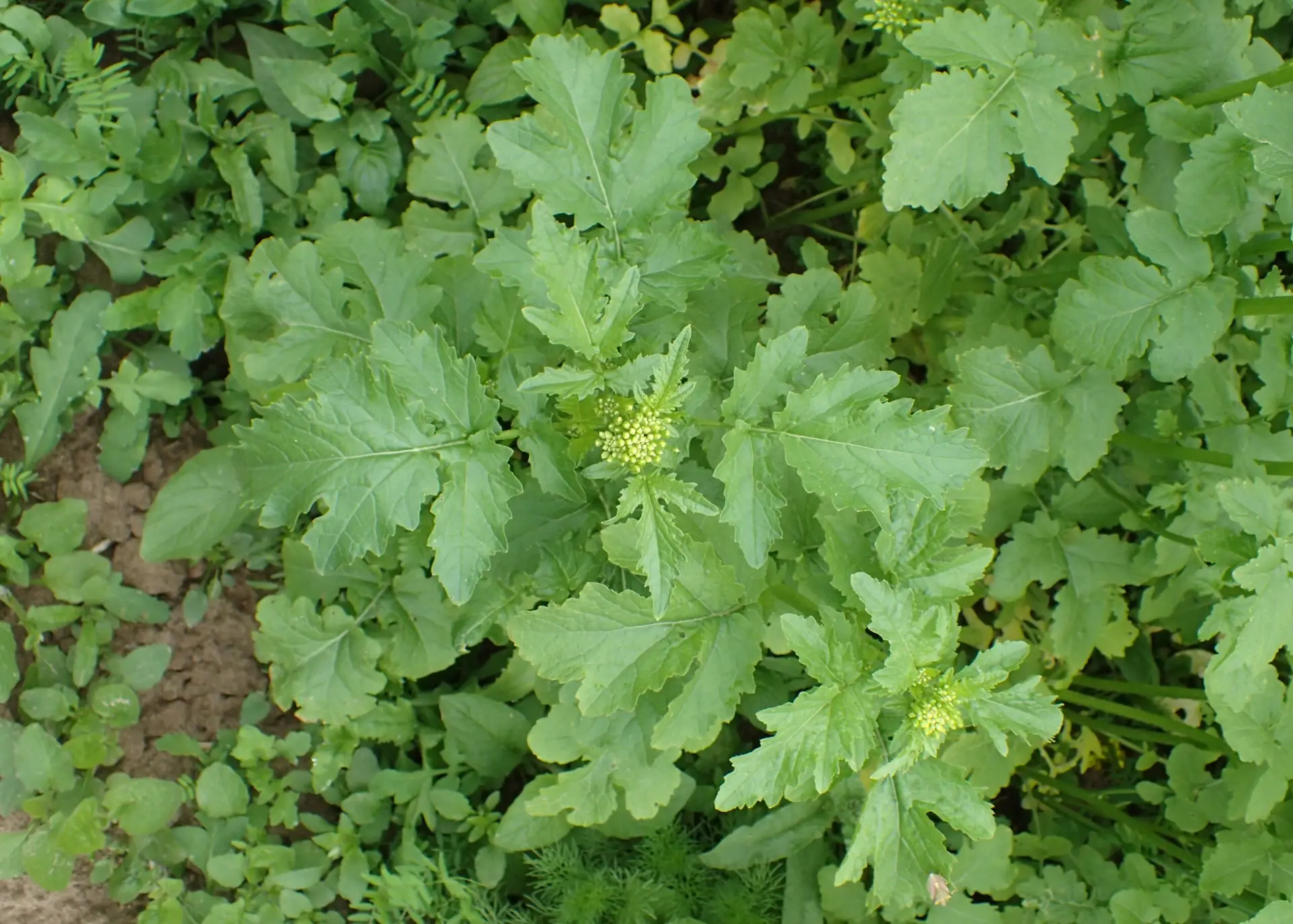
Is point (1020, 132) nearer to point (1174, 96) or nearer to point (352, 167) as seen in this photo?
point (1174, 96)

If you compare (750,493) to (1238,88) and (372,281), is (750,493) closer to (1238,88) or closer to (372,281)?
(372,281)

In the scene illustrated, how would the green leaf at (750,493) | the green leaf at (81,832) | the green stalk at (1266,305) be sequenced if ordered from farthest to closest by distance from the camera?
the green leaf at (81,832), the green stalk at (1266,305), the green leaf at (750,493)

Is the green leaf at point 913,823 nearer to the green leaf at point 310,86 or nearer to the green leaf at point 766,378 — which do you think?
the green leaf at point 766,378

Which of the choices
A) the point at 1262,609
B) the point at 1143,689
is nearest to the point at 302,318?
the point at 1262,609

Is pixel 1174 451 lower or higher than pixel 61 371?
Answer: higher

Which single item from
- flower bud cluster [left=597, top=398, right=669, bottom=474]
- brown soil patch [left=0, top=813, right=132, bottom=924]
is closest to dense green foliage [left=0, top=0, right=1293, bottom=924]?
flower bud cluster [left=597, top=398, right=669, bottom=474]

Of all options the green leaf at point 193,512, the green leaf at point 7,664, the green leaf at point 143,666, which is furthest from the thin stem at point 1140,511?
the green leaf at point 7,664

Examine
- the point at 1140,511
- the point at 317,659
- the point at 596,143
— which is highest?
the point at 596,143
